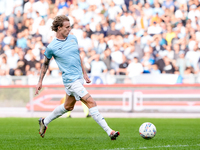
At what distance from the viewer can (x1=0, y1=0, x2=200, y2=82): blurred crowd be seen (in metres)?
16.6

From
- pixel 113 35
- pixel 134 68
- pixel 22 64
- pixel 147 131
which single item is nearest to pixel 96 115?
pixel 147 131

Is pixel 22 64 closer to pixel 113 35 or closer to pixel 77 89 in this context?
pixel 113 35

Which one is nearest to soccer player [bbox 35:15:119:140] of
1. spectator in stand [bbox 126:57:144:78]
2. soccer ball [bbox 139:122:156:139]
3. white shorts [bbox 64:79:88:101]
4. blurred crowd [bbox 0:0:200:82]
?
white shorts [bbox 64:79:88:101]

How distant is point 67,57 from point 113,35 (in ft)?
38.4

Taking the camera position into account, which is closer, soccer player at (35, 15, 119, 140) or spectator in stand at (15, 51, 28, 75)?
soccer player at (35, 15, 119, 140)

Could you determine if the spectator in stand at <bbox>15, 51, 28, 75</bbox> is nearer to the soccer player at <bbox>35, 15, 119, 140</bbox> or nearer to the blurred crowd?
the blurred crowd

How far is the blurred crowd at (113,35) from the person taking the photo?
16.6 meters

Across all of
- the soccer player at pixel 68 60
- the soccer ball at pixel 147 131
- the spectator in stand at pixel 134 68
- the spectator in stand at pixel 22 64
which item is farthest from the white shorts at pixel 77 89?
the spectator in stand at pixel 22 64

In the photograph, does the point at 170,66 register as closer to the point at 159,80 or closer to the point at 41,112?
the point at 159,80

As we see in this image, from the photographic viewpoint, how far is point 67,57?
21.9 ft

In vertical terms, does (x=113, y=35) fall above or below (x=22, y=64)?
above

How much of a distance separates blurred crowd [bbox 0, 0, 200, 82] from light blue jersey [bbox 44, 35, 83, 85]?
9472mm

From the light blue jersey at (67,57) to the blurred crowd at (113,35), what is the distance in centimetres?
947

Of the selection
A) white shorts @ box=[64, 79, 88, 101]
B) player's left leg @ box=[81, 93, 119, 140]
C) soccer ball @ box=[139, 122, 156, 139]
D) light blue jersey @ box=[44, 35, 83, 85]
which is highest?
light blue jersey @ box=[44, 35, 83, 85]
